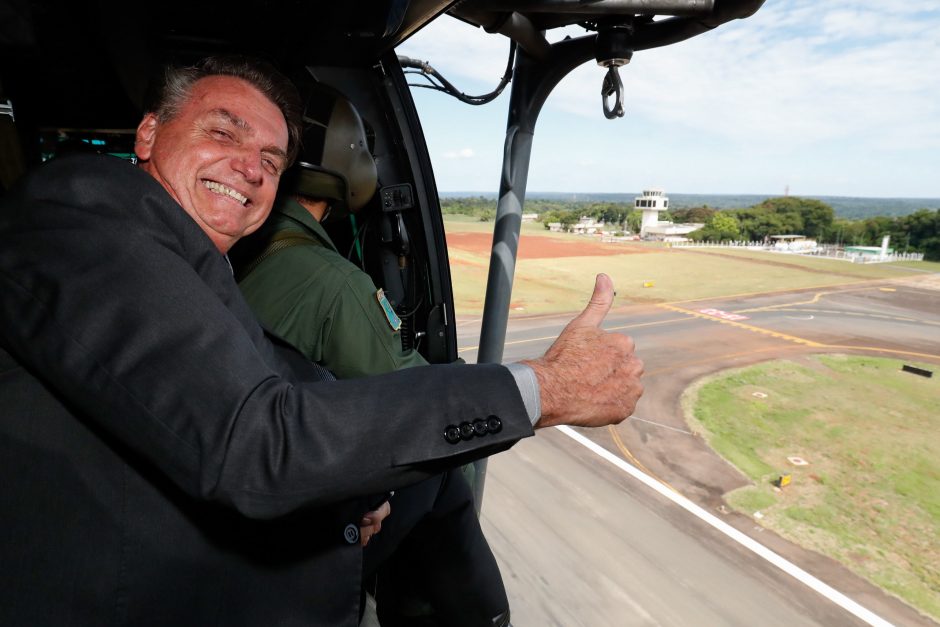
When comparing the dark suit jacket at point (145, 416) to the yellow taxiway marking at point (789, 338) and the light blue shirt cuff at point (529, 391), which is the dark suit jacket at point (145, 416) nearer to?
the light blue shirt cuff at point (529, 391)

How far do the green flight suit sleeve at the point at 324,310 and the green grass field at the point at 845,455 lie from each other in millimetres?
3980

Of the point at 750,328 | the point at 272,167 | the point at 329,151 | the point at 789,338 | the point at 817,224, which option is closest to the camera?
the point at 272,167

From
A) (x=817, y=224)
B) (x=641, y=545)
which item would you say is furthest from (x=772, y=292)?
(x=641, y=545)

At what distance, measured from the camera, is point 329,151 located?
56.9 inches

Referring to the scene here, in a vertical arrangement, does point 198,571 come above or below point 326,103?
below

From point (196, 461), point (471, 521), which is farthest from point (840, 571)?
point (196, 461)

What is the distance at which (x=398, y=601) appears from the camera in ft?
4.95

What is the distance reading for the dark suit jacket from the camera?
48 centimetres

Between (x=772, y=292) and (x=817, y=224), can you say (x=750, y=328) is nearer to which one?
(x=817, y=224)

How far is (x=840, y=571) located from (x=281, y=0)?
15.3ft

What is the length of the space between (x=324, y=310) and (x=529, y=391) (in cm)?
73

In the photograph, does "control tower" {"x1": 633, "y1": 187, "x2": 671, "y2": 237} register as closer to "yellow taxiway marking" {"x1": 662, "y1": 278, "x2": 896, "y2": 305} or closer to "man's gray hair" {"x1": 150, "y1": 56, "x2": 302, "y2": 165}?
"yellow taxiway marking" {"x1": 662, "y1": 278, "x2": 896, "y2": 305}

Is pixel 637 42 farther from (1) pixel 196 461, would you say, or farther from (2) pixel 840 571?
(2) pixel 840 571

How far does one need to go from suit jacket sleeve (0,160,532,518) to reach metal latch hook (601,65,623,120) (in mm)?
1112
